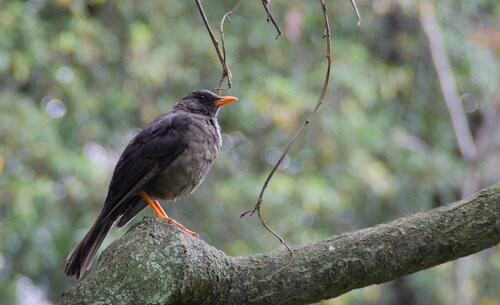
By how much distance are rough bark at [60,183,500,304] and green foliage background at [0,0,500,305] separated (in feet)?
12.4

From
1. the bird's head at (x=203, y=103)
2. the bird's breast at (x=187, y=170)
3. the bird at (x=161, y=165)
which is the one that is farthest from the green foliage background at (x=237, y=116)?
the bird's breast at (x=187, y=170)

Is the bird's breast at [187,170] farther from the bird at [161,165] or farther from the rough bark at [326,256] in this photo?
the rough bark at [326,256]

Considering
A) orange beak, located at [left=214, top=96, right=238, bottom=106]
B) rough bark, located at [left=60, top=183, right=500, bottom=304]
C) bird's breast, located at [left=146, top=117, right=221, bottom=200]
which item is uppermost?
orange beak, located at [left=214, top=96, right=238, bottom=106]

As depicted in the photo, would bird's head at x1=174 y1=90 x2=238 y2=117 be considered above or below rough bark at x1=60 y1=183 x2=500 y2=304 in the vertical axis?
above

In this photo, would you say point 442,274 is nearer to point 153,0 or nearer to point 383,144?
point 383,144

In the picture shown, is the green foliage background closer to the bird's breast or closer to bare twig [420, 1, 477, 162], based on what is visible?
bare twig [420, 1, 477, 162]

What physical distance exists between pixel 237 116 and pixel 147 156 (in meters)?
3.79

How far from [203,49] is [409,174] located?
10.6ft

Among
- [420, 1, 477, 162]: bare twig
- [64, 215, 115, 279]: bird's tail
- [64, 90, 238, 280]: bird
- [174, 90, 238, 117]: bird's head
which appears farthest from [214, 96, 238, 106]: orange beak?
[420, 1, 477, 162]: bare twig

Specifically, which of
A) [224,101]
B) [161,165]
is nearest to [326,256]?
[161,165]

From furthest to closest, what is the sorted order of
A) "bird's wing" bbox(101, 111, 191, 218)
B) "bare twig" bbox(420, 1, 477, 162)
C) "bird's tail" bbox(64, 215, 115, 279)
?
"bare twig" bbox(420, 1, 477, 162)
"bird's wing" bbox(101, 111, 191, 218)
"bird's tail" bbox(64, 215, 115, 279)

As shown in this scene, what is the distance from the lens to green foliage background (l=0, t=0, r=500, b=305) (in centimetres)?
659

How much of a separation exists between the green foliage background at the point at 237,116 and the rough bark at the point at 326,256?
12.4 ft

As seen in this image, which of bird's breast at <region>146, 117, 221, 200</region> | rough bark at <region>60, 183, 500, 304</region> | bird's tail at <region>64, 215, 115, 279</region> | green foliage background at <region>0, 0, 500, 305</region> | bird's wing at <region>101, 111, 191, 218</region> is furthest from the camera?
green foliage background at <region>0, 0, 500, 305</region>
